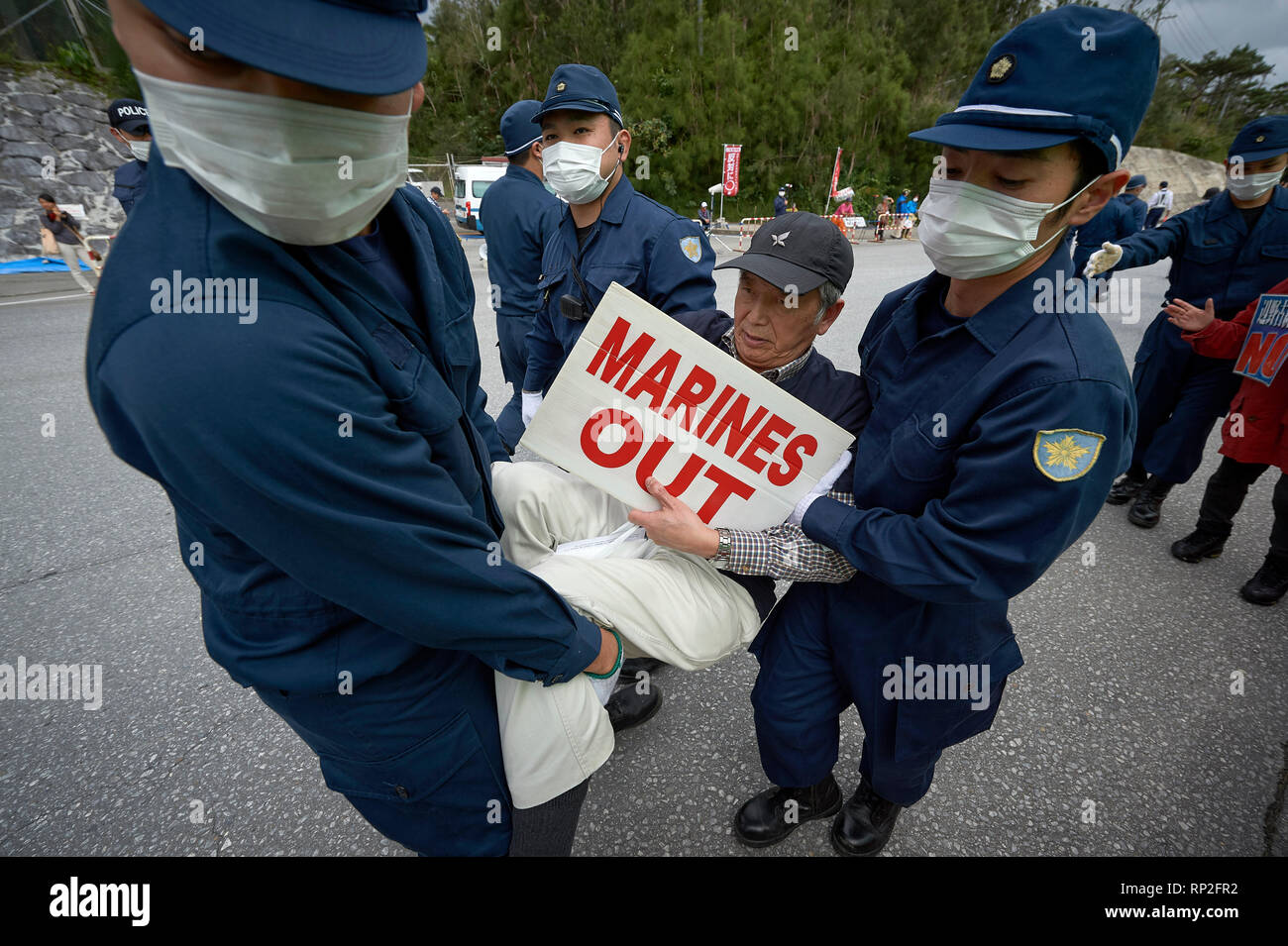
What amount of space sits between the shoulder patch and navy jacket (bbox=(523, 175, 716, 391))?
4.89ft

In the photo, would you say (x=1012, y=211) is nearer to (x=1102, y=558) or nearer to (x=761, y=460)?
(x=761, y=460)

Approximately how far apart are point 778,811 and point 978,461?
125 cm

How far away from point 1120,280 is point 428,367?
13456 mm

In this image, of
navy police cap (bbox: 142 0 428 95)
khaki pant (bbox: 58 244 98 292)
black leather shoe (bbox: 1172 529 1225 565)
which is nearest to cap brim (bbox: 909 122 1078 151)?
navy police cap (bbox: 142 0 428 95)

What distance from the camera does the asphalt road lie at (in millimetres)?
1706

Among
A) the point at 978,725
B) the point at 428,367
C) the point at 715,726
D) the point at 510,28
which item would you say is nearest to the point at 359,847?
the point at 715,726

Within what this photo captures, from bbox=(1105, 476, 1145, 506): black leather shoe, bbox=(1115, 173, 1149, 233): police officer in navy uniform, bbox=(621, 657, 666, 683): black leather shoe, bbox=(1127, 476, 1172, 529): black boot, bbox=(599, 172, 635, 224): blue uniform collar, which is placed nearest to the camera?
bbox=(621, 657, 666, 683): black leather shoe

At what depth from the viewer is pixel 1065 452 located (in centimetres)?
101

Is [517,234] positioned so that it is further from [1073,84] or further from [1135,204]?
[1135,204]

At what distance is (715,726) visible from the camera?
6.81ft

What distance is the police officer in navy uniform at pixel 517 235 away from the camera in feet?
10.1
